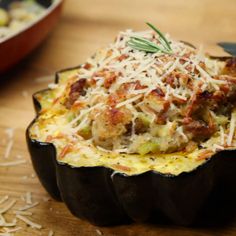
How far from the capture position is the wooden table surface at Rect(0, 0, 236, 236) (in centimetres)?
194

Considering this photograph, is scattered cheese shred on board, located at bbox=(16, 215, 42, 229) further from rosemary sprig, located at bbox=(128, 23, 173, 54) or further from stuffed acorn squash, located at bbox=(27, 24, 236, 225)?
rosemary sprig, located at bbox=(128, 23, 173, 54)

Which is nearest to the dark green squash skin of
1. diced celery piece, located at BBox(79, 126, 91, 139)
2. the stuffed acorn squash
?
the stuffed acorn squash

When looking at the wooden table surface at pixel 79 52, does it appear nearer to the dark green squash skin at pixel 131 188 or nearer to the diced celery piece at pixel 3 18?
the dark green squash skin at pixel 131 188

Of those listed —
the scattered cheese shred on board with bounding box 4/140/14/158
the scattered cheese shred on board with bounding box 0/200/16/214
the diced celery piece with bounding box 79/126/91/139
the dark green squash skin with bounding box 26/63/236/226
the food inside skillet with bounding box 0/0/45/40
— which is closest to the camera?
the dark green squash skin with bounding box 26/63/236/226

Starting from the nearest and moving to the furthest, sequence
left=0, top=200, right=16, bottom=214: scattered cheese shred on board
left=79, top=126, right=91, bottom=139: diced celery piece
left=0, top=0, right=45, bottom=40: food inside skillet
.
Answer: left=79, top=126, right=91, bottom=139: diced celery piece
left=0, top=200, right=16, bottom=214: scattered cheese shred on board
left=0, top=0, right=45, bottom=40: food inside skillet

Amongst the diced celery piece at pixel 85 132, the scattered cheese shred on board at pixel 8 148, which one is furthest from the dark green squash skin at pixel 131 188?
the scattered cheese shred on board at pixel 8 148

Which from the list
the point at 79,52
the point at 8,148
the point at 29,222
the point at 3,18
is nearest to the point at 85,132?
the point at 29,222

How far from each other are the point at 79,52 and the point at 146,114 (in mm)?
1331

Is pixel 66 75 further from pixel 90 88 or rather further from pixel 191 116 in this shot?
pixel 191 116

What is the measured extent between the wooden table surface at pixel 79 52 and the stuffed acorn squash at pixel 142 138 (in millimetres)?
78

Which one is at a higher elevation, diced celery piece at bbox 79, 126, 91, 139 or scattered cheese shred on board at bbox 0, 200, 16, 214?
diced celery piece at bbox 79, 126, 91, 139

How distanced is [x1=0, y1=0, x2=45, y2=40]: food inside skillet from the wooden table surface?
0.17 m

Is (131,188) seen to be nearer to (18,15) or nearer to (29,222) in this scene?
(29,222)

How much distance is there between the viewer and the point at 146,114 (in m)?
1.83
